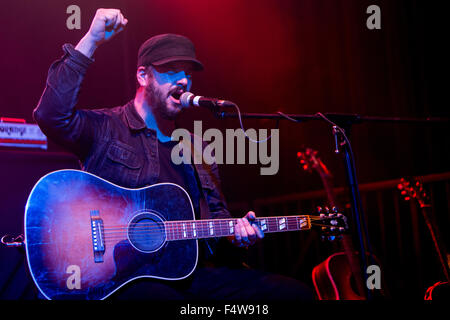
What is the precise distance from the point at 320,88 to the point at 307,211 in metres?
1.53

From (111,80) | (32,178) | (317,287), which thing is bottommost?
(317,287)

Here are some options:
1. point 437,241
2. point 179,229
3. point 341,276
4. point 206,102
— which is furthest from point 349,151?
point 341,276

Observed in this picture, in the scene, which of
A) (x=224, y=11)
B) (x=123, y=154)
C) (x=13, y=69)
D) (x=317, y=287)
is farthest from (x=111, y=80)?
(x=317, y=287)

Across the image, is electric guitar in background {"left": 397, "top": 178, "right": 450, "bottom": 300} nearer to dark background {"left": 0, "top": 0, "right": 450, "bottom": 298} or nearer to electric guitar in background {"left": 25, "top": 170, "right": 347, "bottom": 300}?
dark background {"left": 0, "top": 0, "right": 450, "bottom": 298}

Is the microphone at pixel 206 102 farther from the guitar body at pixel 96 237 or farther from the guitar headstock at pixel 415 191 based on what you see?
the guitar headstock at pixel 415 191

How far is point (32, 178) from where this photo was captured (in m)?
3.30

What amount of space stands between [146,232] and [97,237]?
0.28 meters

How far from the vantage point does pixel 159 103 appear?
9.30 ft

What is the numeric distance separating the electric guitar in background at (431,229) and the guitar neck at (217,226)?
3.76 ft

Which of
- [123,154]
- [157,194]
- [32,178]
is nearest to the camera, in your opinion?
[157,194]

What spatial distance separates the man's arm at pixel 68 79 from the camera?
7.04ft
